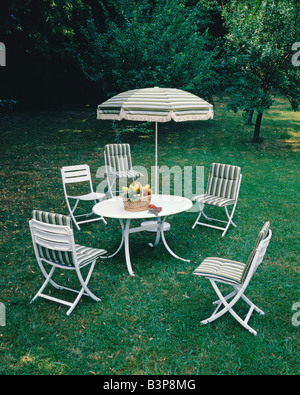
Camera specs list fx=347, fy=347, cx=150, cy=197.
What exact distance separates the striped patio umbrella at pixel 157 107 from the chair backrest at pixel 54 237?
1680 millimetres

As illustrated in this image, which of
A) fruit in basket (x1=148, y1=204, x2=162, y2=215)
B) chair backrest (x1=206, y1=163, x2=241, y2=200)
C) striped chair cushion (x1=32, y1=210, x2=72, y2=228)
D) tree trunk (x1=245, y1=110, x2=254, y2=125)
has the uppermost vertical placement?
striped chair cushion (x1=32, y1=210, x2=72, y2=228)

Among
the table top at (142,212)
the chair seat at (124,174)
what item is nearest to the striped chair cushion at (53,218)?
the table top at (142,212)

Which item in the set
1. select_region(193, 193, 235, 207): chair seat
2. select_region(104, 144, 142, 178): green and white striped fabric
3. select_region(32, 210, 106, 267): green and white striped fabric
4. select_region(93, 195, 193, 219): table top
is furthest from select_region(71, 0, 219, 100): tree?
select_region(32, 210, 106, 267): green and white striped fabric

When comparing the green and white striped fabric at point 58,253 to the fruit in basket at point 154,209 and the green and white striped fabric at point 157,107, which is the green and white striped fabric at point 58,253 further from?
the green and white striped fabric at point 157,107

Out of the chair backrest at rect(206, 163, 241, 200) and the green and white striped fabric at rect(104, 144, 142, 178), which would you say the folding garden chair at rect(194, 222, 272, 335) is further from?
the green and white striped fabric at rect(104, 144, 142, 178)

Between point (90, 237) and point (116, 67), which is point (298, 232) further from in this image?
point (116, 67)

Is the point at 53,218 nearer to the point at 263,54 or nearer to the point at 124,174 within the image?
the point at 124,174

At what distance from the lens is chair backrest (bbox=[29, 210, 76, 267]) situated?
3980mm

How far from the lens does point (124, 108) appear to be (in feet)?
17.9

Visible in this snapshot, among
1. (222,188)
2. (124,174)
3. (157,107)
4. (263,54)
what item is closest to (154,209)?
(157,107)

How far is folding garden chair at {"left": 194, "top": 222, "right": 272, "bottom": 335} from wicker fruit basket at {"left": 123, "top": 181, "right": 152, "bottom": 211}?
1.54m

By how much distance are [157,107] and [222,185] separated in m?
2.57
